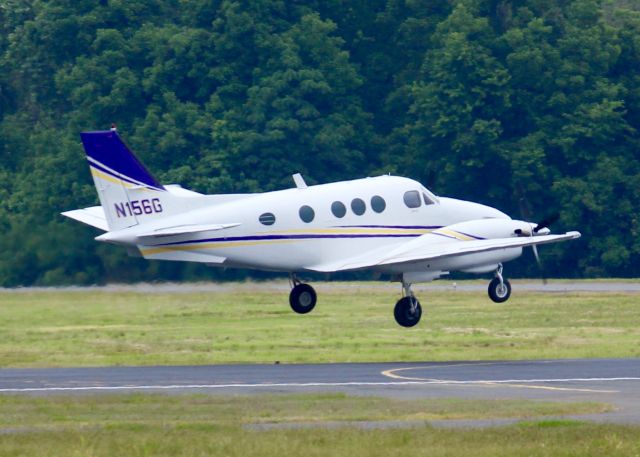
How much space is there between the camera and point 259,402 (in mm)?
35312

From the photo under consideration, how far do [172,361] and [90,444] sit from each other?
1983 centimetres

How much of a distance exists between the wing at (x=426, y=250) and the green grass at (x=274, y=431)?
1000 centimetres

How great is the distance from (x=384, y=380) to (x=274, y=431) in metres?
10.2

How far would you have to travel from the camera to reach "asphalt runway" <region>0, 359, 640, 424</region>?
121 ft

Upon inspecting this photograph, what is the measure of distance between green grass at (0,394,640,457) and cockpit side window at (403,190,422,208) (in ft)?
37.8

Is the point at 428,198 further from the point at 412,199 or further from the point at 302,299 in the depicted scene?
the point at 302,299

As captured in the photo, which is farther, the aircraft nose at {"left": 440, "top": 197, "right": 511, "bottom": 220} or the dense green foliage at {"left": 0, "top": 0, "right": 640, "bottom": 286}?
the dense green foliage at {"left": 0, "top": 0, "right": 640, "bottom": 286}

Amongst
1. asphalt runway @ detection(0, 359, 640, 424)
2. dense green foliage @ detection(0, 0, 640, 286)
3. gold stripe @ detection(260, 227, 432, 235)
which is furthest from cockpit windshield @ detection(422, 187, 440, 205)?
dense green foliage @ detection(0, 0, 640, 286)

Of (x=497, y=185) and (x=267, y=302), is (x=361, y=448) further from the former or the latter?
(x=497, y=185)

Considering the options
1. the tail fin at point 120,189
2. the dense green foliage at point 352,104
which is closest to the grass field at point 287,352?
the tail fin at point 120,189

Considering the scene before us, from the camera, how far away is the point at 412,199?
46.7 metres

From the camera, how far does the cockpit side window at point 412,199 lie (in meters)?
46.6

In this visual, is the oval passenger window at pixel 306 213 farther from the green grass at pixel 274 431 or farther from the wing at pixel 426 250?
the green grass at pixel 274 431

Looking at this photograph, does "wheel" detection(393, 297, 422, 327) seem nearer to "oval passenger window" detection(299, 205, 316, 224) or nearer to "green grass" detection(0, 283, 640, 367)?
"green grass" detection(0, 283, 640, 367)
